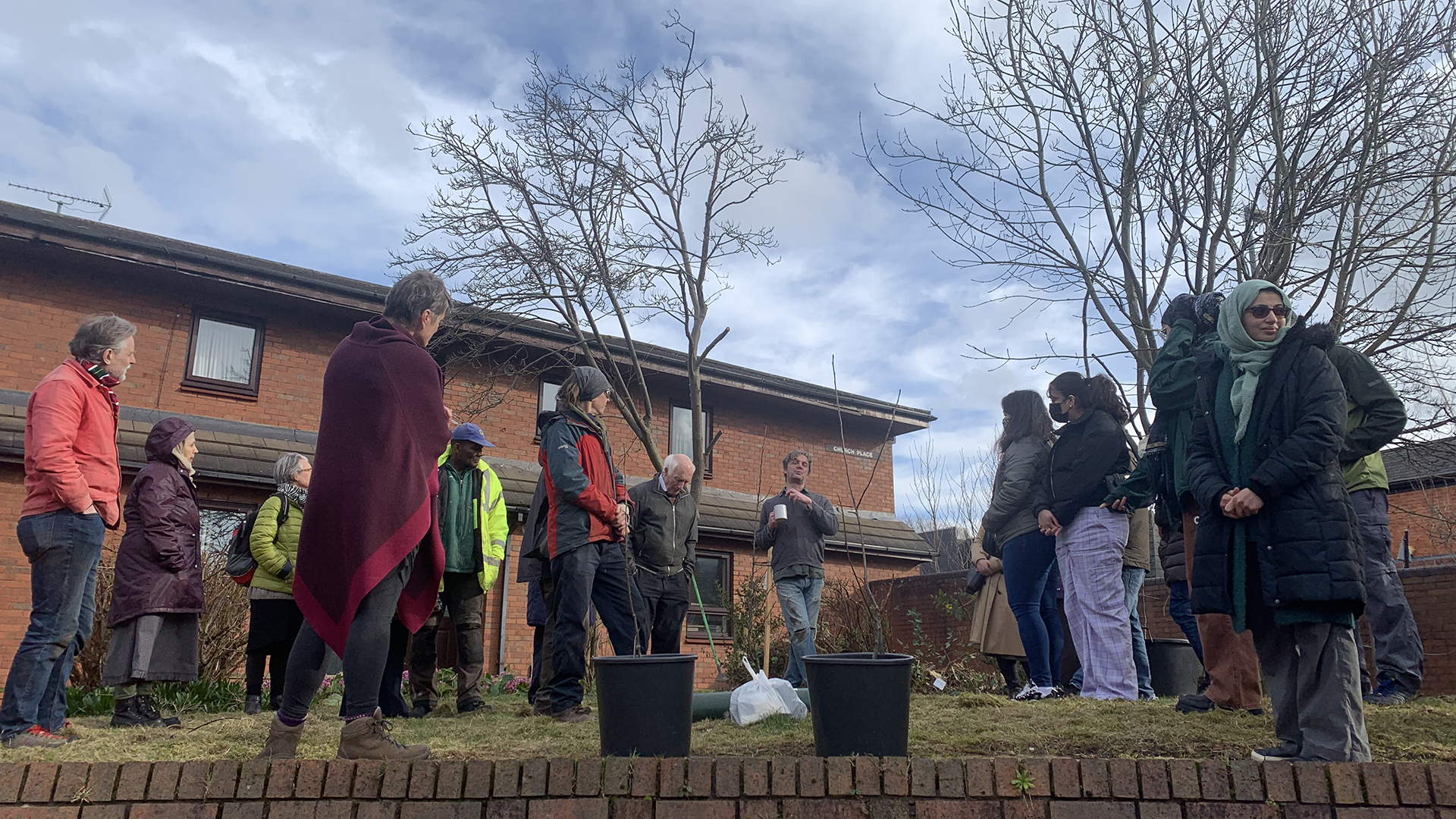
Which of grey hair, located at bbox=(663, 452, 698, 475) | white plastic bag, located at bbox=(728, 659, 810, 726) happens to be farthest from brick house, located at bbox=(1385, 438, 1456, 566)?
white plastic bag, located at bbox=(728, 659, 810, 726)

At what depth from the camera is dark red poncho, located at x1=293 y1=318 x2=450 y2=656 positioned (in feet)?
10.5

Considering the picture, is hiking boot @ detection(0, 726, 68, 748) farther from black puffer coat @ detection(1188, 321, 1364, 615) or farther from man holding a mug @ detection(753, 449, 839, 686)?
man holding a mug @ detection(753, 449, 839, 686)

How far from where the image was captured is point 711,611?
1652cm

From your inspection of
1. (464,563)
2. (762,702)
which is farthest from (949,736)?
(464,563)

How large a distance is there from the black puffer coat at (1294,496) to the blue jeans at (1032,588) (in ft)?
6.87

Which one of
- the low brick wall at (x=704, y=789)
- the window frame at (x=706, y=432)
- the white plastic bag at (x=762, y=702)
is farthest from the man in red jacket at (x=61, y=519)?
the window frame at (x=706, y=432)

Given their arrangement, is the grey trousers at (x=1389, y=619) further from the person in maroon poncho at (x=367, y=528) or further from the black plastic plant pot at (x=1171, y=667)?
the person in maroon poncho at (x=367, y=528)

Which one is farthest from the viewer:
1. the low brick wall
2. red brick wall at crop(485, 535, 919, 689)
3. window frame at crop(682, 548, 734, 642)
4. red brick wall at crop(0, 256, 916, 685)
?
window frame at crop(682, 548, 734, 642)

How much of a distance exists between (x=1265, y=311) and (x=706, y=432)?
1462 cm

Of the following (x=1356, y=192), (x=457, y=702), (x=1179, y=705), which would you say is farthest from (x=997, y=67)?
(x=457, y=702)

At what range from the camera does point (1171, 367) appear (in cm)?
482

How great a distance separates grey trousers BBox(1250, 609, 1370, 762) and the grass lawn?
0.28 m

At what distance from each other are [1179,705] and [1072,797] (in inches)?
81.4

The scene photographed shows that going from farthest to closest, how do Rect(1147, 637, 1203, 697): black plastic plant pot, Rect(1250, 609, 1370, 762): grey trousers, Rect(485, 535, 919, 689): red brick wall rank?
Rect(485, 535, 919, 689): red brick wall → Rect(1147, 637, 1203, 697): black plastic plant pot → Rect(1250, 609, 1370, 762): grey trousers
